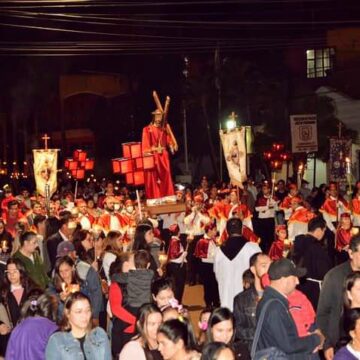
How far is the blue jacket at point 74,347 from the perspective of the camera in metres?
7.83

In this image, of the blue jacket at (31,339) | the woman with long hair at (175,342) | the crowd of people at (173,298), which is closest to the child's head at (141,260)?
the crowd of people at (173,298)

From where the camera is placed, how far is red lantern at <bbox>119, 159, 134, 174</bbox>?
23.3 metres

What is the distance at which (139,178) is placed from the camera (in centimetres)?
2361

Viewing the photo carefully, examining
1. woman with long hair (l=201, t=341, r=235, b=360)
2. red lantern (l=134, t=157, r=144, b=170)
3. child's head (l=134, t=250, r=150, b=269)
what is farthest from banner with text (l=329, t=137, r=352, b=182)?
woman with long hair (l=201, t=341, r=235, b=360)

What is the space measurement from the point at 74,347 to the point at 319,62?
47.8 metres

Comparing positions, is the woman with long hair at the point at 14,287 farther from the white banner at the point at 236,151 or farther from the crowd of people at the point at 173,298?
the white banner at the point at 236,151

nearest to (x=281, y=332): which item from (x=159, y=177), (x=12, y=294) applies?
(x=12, y=294)

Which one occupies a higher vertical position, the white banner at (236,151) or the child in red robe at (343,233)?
the white banner at (236,151)

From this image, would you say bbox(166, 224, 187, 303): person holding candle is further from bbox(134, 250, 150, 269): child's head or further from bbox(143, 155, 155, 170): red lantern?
bbox(143, 155, 155, 170): red lantern

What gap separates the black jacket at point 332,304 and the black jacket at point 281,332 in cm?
75

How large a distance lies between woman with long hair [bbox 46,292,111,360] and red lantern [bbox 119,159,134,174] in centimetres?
1514

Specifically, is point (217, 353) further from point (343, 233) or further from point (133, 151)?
point (133, 151)

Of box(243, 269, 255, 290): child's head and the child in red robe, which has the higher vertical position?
box(243, 269, 255, 290): child's head

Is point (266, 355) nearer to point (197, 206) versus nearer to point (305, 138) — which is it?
point (197, 206)
